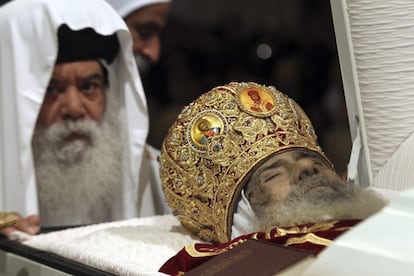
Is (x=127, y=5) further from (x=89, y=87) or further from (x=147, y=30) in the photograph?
(x=89, y=87)

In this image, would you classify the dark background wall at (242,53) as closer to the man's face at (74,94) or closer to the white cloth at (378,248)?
the man's face at (74,94)

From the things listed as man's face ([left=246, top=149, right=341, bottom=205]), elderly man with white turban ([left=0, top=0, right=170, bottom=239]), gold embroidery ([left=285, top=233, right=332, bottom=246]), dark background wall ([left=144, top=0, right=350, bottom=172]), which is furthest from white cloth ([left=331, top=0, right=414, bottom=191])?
elderly man with white turban ([left=0, top=0, right=170, bottom=239])

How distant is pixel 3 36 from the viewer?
1492 mm

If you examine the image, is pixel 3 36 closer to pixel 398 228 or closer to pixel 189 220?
pixel 189 220

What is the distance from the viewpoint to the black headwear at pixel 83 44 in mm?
1515

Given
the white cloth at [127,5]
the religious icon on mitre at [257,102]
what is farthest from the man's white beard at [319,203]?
the white cloth at [127,5]

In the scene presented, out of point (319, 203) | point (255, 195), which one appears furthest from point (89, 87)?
point (319, 203)

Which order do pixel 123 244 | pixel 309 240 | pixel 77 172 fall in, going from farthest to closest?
1. pixel 77 172
2. pixel 123 244
3. pixel 309 240

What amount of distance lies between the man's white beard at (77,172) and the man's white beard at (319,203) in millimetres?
724

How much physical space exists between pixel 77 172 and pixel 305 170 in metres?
0.78

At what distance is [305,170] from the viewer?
93cm

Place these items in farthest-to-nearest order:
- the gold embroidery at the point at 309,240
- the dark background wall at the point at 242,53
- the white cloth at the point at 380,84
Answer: the dark background wall at the point at 242,53 → the white cloth at the point at 380,84 → the gold embroidery at the point at 309,240

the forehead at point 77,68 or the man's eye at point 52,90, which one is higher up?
the forehead at point 77,68

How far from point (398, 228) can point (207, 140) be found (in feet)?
1.54
